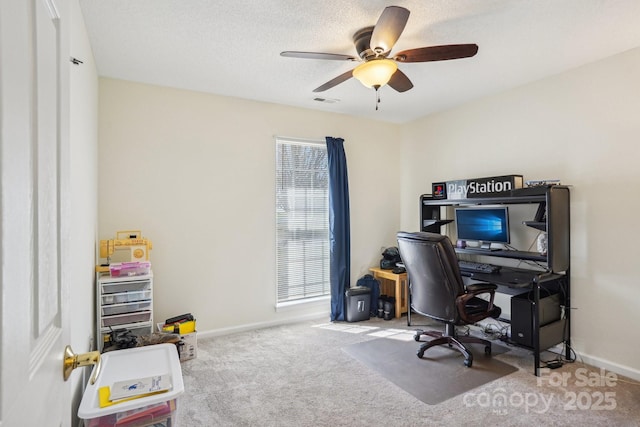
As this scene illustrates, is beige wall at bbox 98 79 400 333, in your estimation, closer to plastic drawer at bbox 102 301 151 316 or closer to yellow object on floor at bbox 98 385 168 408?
plastic drawer at bbox 102 301 151 316

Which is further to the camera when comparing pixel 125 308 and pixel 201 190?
pixel 201 190

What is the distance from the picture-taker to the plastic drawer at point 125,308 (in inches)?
103

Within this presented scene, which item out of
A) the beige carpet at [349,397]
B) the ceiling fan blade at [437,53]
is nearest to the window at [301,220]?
the beige carpet at [349,397]

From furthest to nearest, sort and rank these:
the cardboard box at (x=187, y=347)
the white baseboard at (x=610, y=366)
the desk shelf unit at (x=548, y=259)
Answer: the cardboard box at (x=187, y=347) → the desk shelf unit at (x=548, y=259) → the white baseboard at (x=610, y=366)

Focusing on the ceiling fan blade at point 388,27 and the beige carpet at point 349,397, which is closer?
the ceiling fan blade at point 388,27

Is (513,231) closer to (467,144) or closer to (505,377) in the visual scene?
(467,144)

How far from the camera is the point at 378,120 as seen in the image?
4.52m

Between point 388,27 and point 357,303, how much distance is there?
2.95m

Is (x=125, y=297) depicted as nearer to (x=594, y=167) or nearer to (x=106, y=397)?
(x=106, y=397)

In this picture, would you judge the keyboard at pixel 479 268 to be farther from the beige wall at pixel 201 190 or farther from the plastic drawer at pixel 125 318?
the plastic drawer at pixel 125 318

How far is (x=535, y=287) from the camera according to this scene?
2594 millimetres

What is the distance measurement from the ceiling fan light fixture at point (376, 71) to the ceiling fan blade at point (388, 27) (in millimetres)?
75

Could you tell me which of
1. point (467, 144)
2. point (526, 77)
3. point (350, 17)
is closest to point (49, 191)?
point (350, 17)

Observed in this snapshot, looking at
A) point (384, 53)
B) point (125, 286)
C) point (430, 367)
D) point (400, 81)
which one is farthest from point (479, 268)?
point (125, 286)
